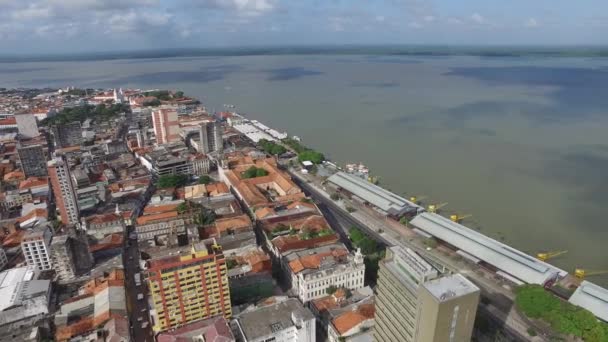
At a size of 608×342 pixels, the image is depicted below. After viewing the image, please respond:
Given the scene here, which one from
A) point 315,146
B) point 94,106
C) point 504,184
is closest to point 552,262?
point 504,184

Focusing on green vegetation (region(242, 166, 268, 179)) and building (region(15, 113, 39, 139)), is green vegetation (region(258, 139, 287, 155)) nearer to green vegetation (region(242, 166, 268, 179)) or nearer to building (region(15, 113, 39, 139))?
green vegetation (region(242, 166, 268, 179))

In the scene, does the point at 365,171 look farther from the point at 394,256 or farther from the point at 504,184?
the point at 394,256

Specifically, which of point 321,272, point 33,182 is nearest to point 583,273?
point 321,272

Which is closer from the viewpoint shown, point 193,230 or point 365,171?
point 193,230

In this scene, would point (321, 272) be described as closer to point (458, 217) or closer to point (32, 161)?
point (458, 217)

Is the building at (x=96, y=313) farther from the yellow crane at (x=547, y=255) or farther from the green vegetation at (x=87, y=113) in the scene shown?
the green vegetation at (x=87, y=113)

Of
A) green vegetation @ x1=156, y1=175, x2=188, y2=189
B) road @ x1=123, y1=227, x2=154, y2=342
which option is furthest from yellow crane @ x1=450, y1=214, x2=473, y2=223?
green vegetation @ x1=156, y1=175, x2=188, y2=189
